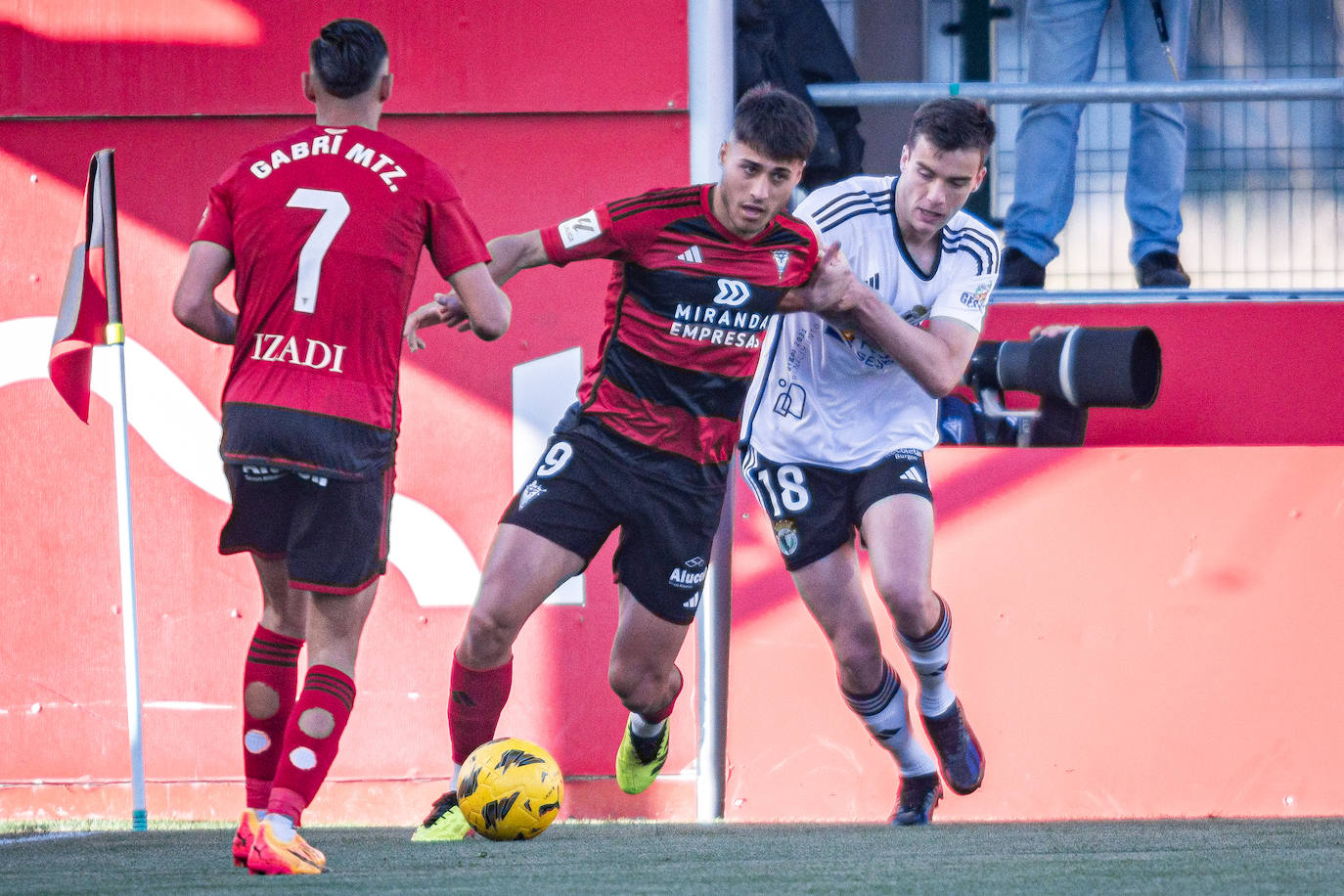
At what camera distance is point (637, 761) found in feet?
14.5

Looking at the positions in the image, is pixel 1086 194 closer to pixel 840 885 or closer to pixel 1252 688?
pixel 1252 688

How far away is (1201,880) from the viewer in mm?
2631

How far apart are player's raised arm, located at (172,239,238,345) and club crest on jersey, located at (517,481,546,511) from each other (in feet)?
3.03

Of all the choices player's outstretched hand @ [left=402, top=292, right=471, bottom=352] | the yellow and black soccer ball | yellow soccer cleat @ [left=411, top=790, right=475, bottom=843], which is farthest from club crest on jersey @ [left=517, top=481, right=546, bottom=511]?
yellow soccer cleat @ [left=411, top=790, right=475, bottom=843]

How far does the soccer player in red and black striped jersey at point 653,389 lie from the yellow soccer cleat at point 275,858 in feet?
2.93

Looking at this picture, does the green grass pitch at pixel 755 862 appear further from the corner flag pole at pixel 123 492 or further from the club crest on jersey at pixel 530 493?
the club crest on jersey at pixel 530 493

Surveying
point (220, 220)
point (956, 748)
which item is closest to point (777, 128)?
point (220, 220)

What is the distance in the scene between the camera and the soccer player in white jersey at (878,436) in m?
4.06

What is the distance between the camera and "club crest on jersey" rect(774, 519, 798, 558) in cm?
420

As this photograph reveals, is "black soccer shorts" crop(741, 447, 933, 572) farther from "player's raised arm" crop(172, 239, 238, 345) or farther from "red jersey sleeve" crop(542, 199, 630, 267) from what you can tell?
"player's raised arm" crop(172, 239, 238, 345)

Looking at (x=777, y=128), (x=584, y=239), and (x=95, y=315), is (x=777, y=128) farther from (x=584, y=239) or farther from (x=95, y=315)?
(x=95, y=315)

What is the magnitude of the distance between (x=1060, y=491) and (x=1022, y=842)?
1.68 m

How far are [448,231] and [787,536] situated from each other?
1.46 metres

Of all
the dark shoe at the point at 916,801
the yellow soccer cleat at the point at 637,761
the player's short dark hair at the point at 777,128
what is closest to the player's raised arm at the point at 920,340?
the player's short dark hair at the point at 777,128
